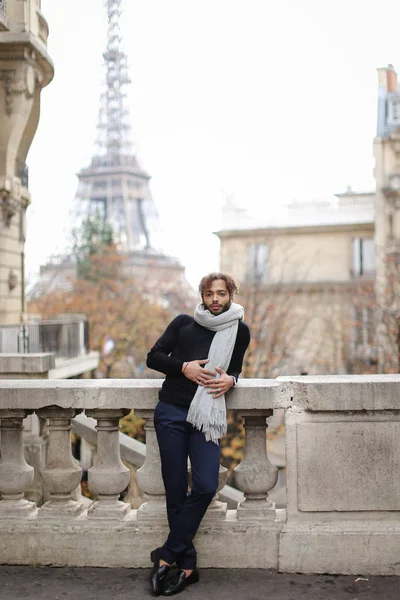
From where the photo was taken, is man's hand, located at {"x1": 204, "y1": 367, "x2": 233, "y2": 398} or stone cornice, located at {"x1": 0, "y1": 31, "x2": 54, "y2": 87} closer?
man's hand, located at {"x1": 204, "y1": 367, "x2": 233, "y2": 398}

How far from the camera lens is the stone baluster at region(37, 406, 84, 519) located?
473 cm

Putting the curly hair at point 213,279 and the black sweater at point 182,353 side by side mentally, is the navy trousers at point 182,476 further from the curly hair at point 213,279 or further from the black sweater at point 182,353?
the curly hair at point 213,279

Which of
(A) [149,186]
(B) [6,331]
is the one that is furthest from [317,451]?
(A) [149,186]

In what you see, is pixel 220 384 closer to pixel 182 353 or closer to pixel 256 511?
pixel 182 353

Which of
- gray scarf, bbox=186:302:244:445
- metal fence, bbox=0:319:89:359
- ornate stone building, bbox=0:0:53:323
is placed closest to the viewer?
gray scarf, bbox=186:302:244:445

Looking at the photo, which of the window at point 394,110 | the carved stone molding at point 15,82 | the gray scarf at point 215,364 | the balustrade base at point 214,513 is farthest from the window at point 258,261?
the gray scarf at point 215,364

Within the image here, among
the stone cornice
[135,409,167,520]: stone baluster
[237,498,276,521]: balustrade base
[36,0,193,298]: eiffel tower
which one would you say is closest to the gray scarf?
[135,409,167,520]: stone baluster

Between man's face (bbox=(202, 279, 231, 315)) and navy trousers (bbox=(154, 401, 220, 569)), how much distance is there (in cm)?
65

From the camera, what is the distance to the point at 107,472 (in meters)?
4.73

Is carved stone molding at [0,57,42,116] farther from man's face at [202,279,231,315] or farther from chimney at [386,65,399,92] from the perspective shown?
chimney at [386,65,399,92]

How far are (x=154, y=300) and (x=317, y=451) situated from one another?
3731 cm

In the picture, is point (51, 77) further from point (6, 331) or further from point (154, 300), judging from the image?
point (154, 300)

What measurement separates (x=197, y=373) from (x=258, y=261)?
31.8m

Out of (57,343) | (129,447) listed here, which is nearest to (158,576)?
(129,447)
